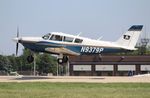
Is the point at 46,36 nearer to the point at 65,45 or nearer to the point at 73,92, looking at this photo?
the point at 65,45

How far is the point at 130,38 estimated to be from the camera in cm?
4716

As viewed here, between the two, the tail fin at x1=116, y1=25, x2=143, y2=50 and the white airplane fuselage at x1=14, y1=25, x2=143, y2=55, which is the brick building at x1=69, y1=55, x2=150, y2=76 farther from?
the white airplane fuselage at x1=14, y1=25, x2=143, y2=55

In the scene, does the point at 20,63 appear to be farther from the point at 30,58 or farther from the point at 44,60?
the point at 30,58

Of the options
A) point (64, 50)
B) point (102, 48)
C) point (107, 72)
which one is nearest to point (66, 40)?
point (64, 50)

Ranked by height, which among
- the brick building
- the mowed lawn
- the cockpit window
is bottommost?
the mowed lawn

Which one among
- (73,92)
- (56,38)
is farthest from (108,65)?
(73,92)

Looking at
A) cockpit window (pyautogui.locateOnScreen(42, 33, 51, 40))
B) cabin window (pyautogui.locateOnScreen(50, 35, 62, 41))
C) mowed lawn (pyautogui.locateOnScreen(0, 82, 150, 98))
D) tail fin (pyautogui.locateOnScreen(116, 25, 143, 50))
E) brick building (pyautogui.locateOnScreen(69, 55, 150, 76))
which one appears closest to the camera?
mowed lawn (pyautogui.locateOnScreen(0, 82, 150, 98))

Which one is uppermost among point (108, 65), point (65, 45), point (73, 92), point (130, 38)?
point (130, 38)

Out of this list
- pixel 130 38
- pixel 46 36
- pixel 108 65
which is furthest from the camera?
pixel 108 65

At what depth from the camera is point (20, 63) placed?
15162 centimetres

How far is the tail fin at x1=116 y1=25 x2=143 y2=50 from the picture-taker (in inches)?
1831

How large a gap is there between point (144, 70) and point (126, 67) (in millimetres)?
4053

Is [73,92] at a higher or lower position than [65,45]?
lower

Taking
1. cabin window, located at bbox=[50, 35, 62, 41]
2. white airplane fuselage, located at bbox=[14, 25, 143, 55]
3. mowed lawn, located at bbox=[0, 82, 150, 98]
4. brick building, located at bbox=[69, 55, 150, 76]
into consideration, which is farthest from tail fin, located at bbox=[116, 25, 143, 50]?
brick building, located at bbox=[69, 55, 150, 76]
